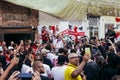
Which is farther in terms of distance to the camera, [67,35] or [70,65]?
[67,35]

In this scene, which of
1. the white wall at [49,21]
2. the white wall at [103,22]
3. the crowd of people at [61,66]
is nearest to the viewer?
the crowd of people at [61,66]

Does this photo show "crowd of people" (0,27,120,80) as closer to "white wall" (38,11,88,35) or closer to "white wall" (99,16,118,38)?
"white wall" (38,11,88,35)

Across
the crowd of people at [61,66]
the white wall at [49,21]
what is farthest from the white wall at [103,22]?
the crowd of people at [61,66]

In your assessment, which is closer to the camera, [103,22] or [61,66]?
[61,66]

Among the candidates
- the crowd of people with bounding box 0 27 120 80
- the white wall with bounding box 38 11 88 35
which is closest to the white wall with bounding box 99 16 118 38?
the white wall with bounding box 38 11 88 35

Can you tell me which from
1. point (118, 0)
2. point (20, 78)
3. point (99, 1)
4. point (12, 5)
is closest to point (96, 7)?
point (99, 1)

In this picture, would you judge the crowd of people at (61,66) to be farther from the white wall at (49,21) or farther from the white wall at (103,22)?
the white wall at (103,22)

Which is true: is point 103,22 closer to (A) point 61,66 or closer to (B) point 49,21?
(B) point 49,21

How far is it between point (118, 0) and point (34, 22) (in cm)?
1051

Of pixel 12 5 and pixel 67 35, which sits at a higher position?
pixel 12 5

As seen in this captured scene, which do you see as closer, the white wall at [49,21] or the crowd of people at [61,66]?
the crowd of people at [61,66]

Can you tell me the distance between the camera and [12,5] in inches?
698

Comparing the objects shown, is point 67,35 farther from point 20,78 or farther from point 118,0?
point 20,78

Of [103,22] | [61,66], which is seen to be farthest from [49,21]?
[61,66]
